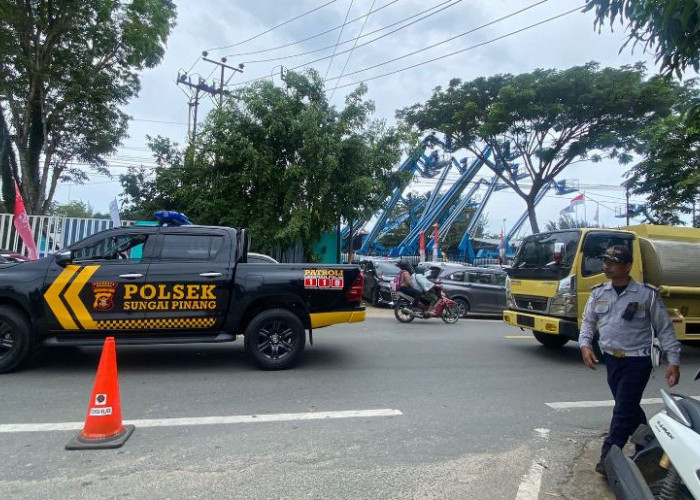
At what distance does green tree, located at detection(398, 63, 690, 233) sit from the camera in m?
18.9

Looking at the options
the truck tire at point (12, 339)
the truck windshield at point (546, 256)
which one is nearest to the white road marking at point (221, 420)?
the truck tire at point (12, 339)

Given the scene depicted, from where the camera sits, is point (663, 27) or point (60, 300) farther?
point (60, 300)

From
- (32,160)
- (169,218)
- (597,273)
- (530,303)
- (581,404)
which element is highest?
(32,160)

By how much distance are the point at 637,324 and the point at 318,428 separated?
9.36 feet

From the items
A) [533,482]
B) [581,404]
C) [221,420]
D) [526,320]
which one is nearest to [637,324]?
[533,482]

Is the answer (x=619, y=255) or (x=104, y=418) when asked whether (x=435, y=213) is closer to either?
(x=619, y=255)

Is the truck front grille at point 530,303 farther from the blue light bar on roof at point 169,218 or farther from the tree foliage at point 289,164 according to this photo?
the tree foliage at point 289,164

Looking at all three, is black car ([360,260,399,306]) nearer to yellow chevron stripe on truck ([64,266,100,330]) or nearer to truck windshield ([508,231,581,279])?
truck windshield ([508,231,581,279])

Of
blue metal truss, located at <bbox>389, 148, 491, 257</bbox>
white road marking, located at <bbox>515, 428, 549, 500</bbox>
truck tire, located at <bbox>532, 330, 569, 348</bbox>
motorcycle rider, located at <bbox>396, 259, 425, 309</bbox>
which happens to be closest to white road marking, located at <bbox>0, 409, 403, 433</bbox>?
white road marking, located at <bbox>515, 428, 549, 500</bbox>

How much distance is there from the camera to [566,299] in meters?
7.70

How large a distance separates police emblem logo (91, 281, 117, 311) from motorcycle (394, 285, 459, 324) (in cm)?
763

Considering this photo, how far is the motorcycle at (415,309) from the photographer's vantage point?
12.6 m

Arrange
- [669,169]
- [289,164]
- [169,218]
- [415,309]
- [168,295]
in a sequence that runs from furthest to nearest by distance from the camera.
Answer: [669,169], [289,164], [415,309], [169,218], [168,295]

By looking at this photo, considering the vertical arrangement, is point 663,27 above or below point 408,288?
above
